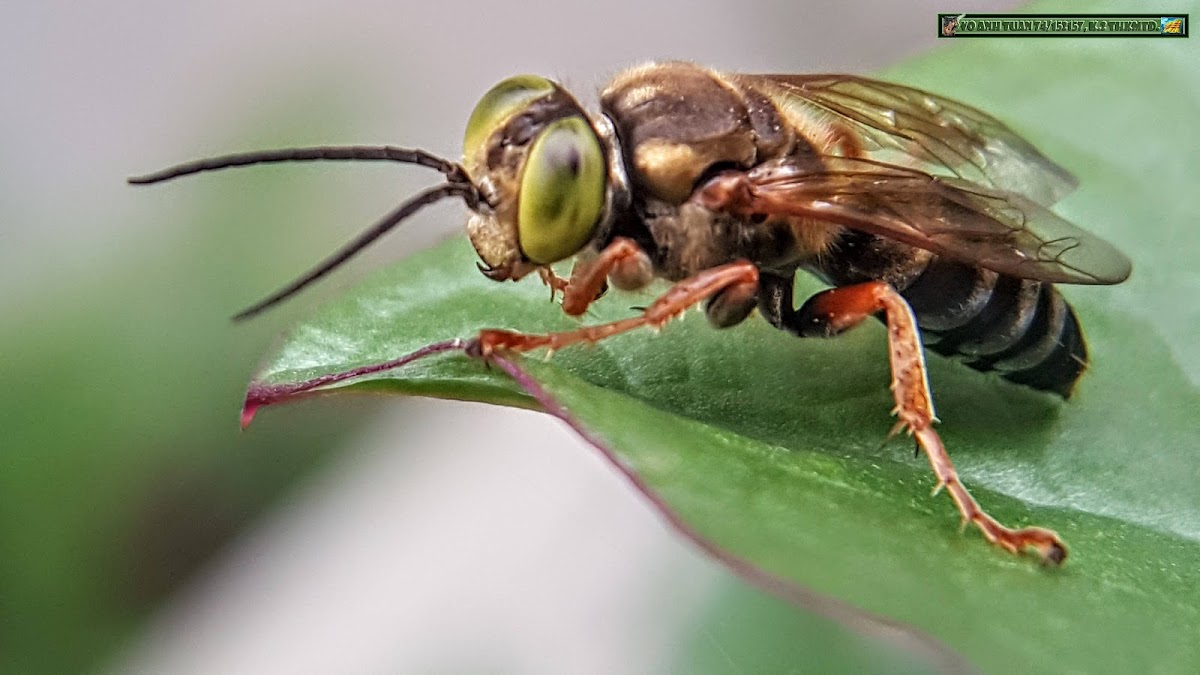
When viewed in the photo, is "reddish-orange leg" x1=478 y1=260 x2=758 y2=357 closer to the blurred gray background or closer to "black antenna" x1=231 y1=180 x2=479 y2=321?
"black antenna" x1=231 y1=180 x2=479 y2=321

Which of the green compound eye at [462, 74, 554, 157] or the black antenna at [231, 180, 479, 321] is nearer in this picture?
the black antenna at [231, 180, 479, 321]

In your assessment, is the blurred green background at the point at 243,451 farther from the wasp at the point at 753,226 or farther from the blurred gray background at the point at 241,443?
the wasp at the point at 753,226

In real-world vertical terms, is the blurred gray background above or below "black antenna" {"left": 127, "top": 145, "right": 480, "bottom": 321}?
below

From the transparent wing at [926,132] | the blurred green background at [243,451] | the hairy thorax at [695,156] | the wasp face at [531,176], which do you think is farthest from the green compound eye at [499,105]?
the blurred green background at [243,451]

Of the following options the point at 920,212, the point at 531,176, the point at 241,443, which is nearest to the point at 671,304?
the point at 531,176

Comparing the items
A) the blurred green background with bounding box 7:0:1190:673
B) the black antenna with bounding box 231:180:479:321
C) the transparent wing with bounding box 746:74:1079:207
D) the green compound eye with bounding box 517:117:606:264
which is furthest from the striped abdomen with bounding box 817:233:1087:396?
the blurred green background with bounding box 7:0:1190:673

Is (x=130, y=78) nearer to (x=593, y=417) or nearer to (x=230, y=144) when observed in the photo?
(x=230, y=144)

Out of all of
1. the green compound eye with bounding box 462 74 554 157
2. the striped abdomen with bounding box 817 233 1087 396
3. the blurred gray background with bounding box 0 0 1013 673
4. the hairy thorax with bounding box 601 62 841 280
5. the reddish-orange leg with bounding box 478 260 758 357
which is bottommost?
the blurred gray background with bounding box 0 0 1013 673

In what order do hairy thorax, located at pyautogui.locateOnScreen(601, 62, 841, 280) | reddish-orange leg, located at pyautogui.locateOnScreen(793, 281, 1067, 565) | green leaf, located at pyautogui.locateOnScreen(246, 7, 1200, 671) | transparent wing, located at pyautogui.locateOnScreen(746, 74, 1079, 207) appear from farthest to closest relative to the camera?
transparent wing, located at pyautogui.locateOnScreen(746, 74, 1079, 207) → hairy thorax, located at pyautogui.locateOnScreen(601, 62, 841, 280) → reddish-orange leg, located at pyautogui.locateOnScreen(793, 281, 1067, 565) → green leaf, located at pyautogui.locateOnScreen(246, 7, 1200, 671)
